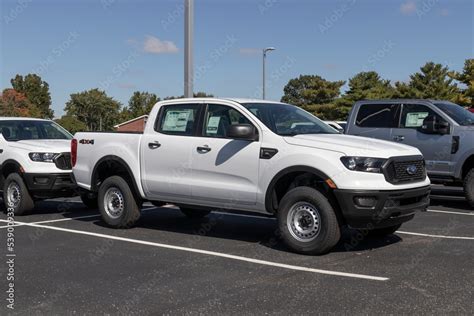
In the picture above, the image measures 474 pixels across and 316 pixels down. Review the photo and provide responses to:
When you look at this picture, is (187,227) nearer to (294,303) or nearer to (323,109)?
(294,303)

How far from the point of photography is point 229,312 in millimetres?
4664

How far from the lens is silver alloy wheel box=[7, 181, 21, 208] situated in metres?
10.1

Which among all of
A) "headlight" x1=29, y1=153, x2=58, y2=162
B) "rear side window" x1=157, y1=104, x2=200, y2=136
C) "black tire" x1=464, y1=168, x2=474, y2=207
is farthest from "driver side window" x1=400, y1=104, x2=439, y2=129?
"headlight" x1=29, y1=153, x2=58, y2=162

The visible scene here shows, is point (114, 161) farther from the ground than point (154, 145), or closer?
closer

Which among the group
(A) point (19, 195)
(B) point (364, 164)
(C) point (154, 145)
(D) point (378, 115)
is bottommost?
(A) point (19, 195)

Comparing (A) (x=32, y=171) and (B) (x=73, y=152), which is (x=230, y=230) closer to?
(B) (x=73, y=152)

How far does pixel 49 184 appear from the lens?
9742 mm

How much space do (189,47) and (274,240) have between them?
6.80 metres

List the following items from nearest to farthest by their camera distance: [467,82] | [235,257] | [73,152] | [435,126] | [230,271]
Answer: [230,271] → [235,257] → [73,152] → [435,126] → [467,82]

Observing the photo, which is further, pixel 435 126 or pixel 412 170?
pixel 435 126

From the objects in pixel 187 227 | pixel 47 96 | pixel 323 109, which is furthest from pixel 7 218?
pixel 47 96

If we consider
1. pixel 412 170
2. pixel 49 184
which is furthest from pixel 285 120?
pixel 49 184

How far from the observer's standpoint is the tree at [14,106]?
5787 cm

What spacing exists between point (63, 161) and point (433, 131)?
6729mm
